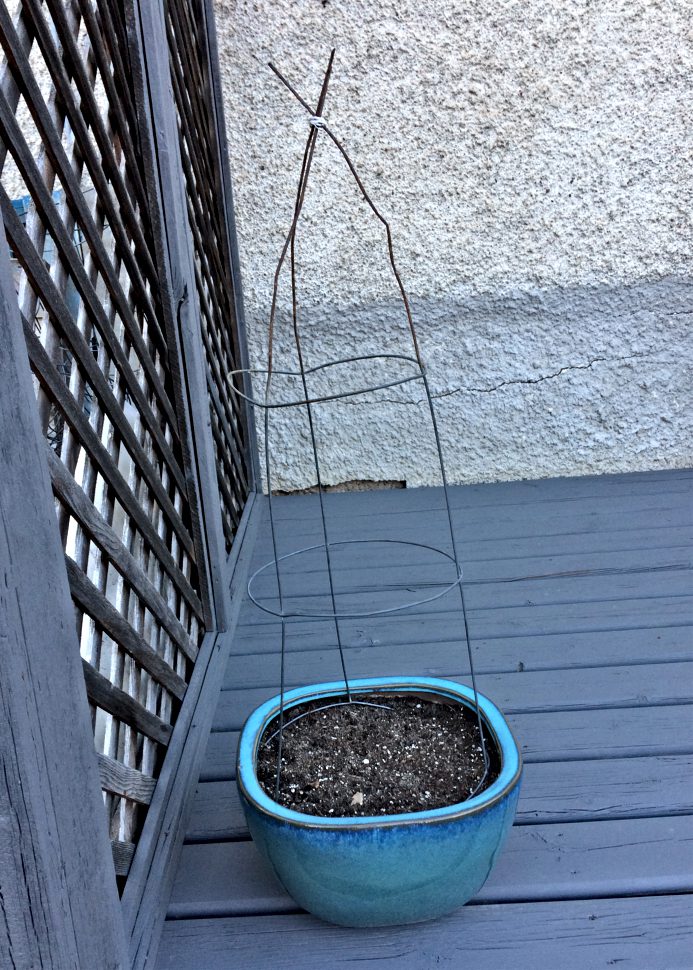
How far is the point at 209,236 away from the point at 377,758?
1.50 metres

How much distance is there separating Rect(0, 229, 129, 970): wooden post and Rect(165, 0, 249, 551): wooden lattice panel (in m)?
1.14

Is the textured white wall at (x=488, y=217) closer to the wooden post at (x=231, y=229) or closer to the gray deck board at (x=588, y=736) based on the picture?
the wooden post at (x=231, y=229)

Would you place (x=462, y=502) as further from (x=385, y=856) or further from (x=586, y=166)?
(x=385, y=856)

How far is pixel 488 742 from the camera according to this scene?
1130 mm

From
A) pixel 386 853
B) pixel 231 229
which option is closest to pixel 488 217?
pixel 231 229

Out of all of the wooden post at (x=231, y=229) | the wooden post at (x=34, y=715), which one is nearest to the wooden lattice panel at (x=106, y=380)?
the wooden post at (x=34, y=715)

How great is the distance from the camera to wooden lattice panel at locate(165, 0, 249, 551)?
6.33 ft

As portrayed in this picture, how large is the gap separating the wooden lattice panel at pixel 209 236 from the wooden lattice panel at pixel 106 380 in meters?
0.37

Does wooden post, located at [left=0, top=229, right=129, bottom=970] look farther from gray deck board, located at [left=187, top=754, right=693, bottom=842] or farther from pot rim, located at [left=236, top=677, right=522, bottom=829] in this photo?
gray deck board, located at [left=187, top=754, right=693, bottom=842]

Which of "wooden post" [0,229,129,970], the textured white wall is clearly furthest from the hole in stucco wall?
"wooden post" [0,229,129,970]

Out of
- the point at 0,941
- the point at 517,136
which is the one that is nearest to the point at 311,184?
the point at 517,136

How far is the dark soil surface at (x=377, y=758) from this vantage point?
1052 mm

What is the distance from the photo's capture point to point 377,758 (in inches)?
44.3

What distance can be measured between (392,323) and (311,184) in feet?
1.55
